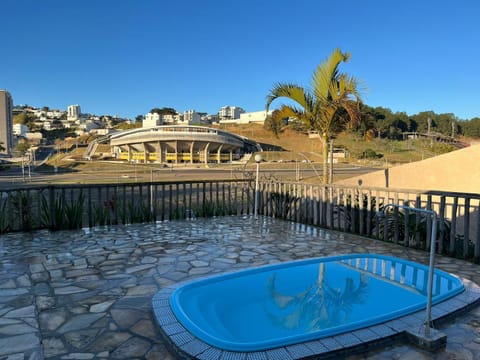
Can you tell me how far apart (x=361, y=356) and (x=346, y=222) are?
4.30 meters

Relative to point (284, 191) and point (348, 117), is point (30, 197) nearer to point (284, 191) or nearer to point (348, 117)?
point (284, 191)

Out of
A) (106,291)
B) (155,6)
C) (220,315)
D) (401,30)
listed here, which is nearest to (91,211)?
(106,291)

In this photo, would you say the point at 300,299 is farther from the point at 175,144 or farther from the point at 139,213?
the point at 175,144

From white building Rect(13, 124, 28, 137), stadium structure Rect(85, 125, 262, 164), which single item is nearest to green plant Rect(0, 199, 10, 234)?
stadium structure Rect(85, 125, 262, 164)

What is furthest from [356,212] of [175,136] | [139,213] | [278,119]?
[175,136]

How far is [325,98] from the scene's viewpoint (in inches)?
295

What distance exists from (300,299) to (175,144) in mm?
67461

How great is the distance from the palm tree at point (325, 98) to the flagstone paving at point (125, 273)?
2388 millimetres

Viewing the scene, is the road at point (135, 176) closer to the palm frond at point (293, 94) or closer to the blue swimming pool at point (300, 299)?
the palm frond at point (293, 94)

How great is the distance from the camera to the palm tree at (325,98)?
723 centimetres

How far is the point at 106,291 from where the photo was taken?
3.33 meters

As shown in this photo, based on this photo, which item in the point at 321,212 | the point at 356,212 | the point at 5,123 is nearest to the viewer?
the point at 356,212

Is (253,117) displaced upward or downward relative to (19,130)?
upward

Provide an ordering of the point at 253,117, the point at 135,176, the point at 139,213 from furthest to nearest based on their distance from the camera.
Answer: the point at 253,117
the point at 135,176
the point at 139,213
